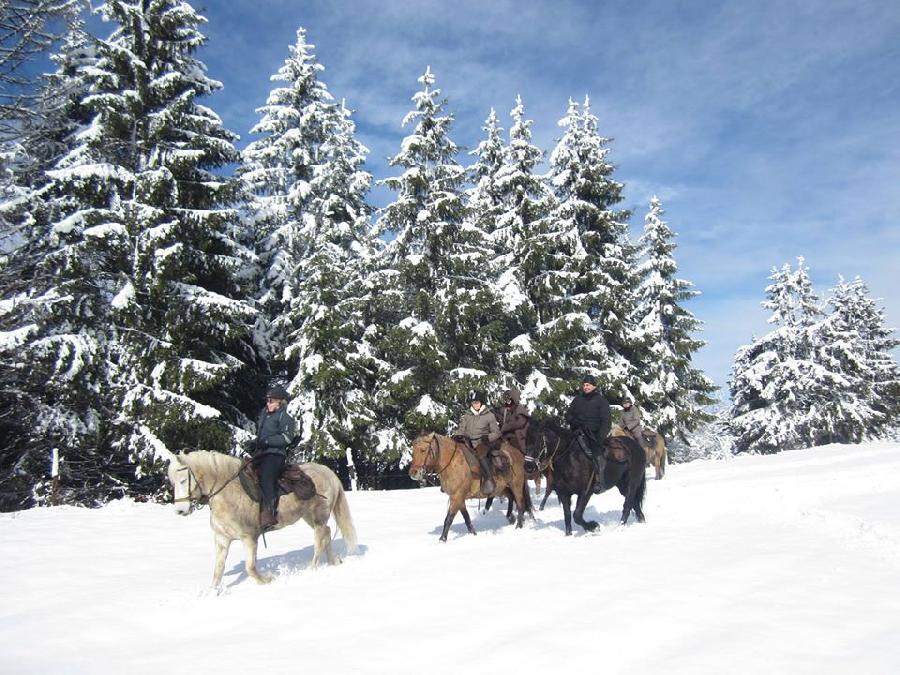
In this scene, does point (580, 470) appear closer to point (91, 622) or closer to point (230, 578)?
point (230, 578)

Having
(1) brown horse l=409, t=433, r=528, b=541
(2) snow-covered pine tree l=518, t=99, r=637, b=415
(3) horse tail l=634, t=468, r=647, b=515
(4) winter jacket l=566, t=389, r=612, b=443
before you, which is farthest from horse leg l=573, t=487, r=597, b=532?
(2) snow-covered pine tree l=518, t=99, r=637, b=415

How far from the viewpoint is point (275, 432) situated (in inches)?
351

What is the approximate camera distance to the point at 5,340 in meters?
14.9

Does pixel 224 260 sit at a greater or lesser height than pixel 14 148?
lesser

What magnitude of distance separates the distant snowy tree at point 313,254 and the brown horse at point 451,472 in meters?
10.0

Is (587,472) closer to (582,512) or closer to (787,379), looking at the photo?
(582,512)

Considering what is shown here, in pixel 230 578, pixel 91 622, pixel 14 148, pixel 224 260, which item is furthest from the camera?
pixel 224 260

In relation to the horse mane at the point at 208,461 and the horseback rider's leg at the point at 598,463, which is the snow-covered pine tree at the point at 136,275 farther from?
the horseback rider's leg at the point at 598,463

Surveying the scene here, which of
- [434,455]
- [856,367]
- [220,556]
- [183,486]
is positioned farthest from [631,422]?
[856,367]

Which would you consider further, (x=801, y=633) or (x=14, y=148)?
(x=14, y=148)

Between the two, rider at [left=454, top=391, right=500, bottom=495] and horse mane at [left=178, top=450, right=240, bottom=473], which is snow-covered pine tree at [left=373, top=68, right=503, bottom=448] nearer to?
rider at [left=454, top=391, right=500, bottom=495]

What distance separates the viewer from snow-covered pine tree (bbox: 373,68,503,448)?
Result: 2242 cm

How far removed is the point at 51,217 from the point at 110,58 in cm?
522

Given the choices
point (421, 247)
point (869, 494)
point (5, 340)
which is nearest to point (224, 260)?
point (5, 340)
